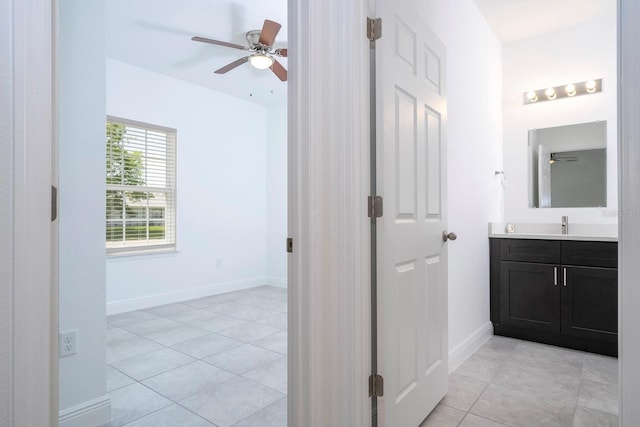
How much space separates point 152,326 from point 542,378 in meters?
3.25

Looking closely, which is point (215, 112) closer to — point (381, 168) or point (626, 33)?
point (381, 168)

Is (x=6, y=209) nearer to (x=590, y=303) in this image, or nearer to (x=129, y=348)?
(x=129, y=348)

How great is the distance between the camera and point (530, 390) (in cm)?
220

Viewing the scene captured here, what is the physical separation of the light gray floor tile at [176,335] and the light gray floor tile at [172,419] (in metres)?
→ 1.13

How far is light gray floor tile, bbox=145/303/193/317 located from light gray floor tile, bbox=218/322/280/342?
3.26 feet

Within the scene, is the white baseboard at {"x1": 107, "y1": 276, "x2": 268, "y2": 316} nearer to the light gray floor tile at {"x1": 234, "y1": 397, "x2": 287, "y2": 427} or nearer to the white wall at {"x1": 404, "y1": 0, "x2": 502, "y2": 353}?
the light gray floor tile at {"x1": 234, "y1": 397, "x2": 287, "y2": 427}

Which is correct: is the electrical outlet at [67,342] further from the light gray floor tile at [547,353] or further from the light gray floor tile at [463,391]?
the light gray floor tile at [547,353]

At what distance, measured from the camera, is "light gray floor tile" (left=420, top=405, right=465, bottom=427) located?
1.86m

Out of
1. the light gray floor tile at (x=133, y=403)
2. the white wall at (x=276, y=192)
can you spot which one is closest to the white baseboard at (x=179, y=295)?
the white wall at (x=276, y=192)

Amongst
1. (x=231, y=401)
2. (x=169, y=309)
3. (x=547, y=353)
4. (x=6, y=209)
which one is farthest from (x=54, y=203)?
(x=169, y=309)

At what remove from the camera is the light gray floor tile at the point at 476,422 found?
72.5 inches

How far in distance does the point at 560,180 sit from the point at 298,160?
9.86ft

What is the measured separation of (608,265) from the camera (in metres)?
2.69

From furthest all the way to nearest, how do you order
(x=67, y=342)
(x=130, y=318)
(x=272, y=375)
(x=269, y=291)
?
1. (x=269, y=291)
2. (x=130, y=318)
3. (x=272, y=375)
4. (x=67, y=342)
